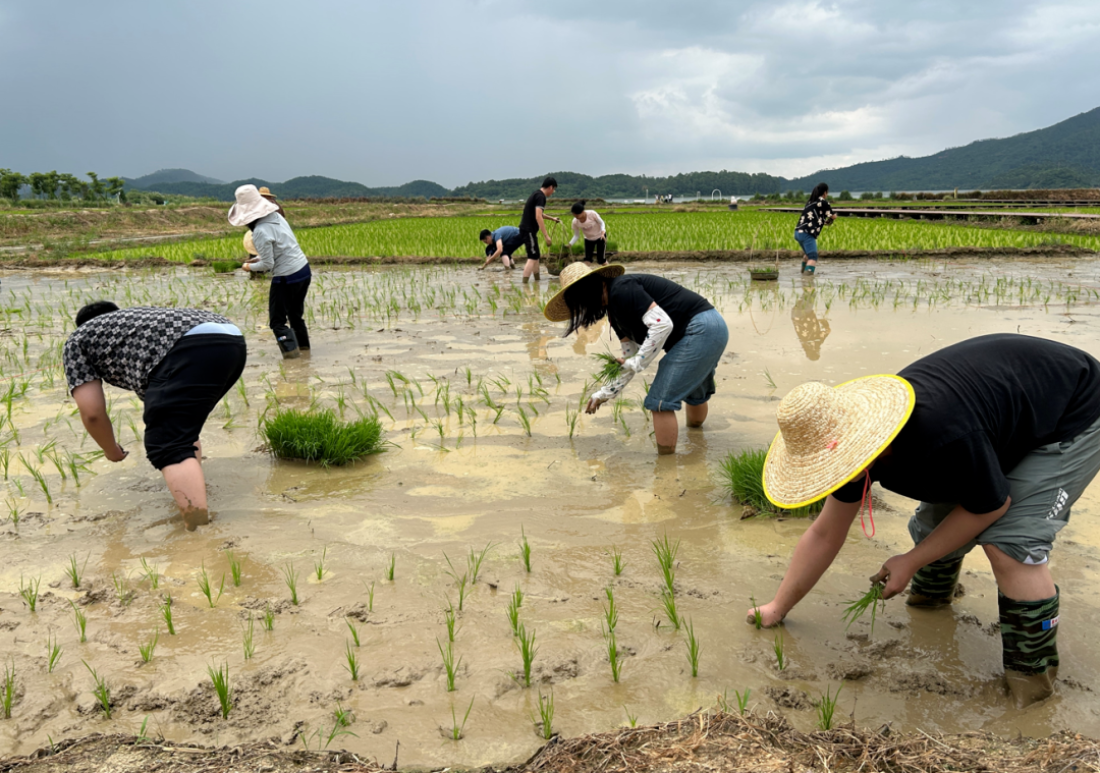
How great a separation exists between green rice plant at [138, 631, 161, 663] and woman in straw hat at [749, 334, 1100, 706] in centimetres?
183

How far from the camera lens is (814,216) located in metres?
9.55

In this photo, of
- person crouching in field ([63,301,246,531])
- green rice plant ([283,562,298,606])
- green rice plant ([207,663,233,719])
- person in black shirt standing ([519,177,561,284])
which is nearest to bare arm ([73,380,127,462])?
person crouching in field ([63,301,246,531])

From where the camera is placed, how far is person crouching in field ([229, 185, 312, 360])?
17.6 feet

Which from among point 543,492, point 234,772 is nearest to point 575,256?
point 543,492

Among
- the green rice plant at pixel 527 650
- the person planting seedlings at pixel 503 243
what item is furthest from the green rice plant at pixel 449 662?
the person planting seedlings at pixel 503 243

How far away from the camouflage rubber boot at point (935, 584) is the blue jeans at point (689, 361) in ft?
4.91

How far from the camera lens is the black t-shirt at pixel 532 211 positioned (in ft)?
31.0

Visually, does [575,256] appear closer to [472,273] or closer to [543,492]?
[472,273]

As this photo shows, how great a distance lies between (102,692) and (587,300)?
2427 mm

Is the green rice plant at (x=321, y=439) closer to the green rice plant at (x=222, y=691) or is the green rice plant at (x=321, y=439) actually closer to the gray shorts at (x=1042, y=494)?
the green rice plant at (x=222, y=691)

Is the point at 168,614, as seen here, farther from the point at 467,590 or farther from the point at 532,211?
the point at 532,211

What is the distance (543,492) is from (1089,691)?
2033 mm

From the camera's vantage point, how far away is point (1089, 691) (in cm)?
185

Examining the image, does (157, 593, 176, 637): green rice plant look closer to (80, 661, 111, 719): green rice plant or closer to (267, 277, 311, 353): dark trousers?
(80, 661, 111, 719): green rice plant
